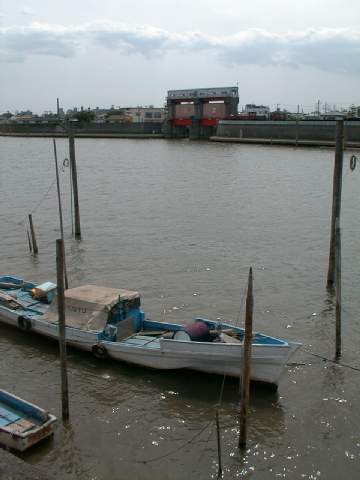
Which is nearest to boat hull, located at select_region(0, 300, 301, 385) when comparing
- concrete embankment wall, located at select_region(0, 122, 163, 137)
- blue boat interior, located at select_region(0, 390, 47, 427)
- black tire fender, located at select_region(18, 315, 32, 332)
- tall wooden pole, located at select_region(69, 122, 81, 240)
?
black tire fender, located at select_region(18, 315, 32, 332)

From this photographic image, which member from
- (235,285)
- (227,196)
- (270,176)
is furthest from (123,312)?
(270,176)

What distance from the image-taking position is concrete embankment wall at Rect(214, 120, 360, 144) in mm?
100500

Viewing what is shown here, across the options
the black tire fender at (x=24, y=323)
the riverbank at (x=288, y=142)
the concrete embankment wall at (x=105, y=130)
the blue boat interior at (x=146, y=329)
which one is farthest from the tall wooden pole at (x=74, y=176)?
the concrete embankment wall at (x=105, y=130)

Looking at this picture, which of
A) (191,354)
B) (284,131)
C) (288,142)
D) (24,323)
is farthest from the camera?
(284,131)

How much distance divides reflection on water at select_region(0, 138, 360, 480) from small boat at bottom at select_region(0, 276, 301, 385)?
0.51 m

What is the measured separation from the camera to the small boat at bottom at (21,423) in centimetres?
1083

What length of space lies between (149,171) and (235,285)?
146 ft

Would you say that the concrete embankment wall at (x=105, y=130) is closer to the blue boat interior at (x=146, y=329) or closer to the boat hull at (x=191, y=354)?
the blue boat interior at (x=146, y=329)

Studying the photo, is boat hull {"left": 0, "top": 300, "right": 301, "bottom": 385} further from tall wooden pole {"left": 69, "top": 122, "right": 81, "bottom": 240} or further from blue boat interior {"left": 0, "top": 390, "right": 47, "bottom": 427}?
tall wooden pole {"left": 69, "top": 122, "right": 81, "bottom": 240}

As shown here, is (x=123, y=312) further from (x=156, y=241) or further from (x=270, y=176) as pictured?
(x=270, y=176)

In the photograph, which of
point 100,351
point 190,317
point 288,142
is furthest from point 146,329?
point 288,142

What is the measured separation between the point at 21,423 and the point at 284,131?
104790 millimetres

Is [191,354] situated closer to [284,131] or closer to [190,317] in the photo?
[190,317]

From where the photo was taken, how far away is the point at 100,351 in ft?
48.3
